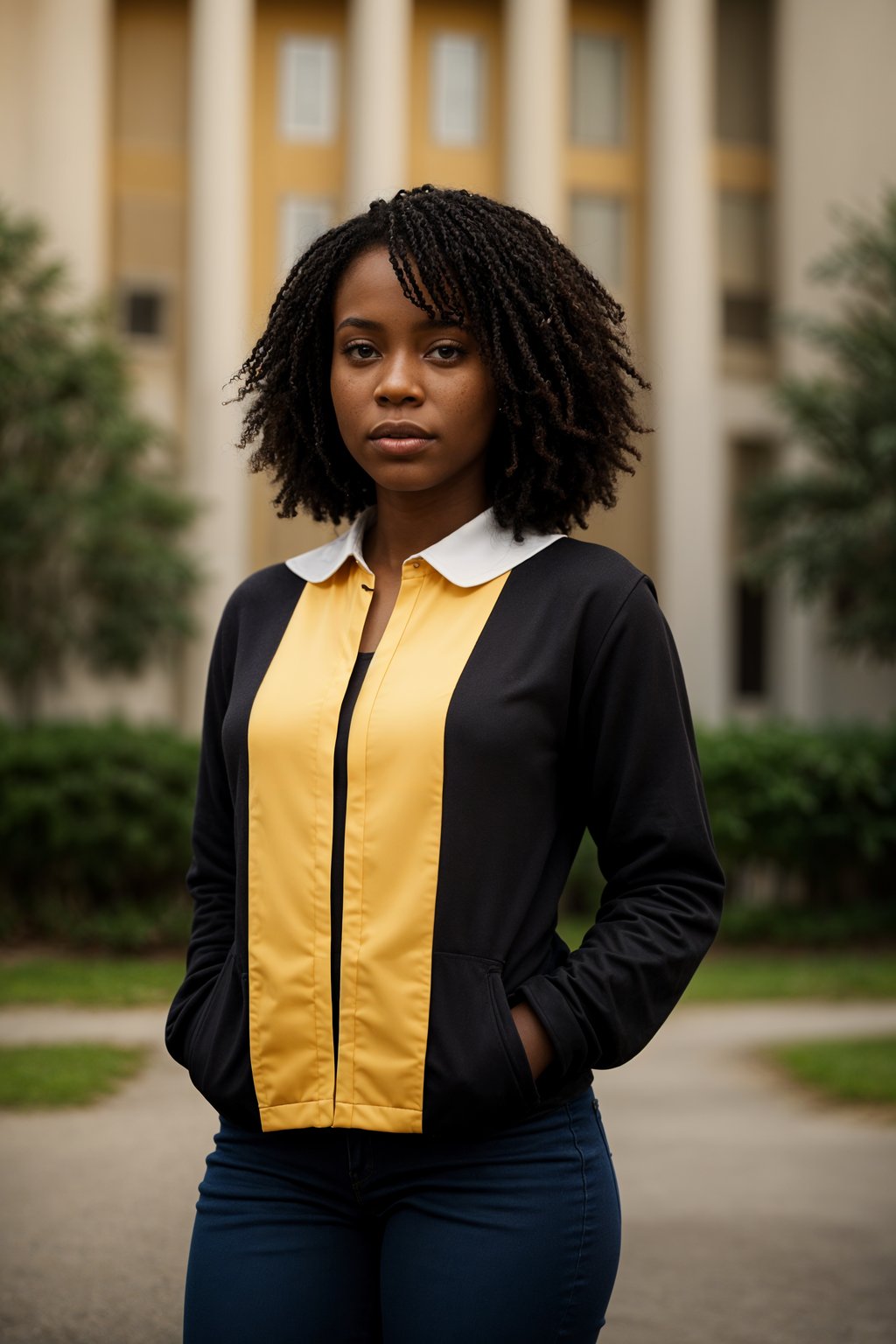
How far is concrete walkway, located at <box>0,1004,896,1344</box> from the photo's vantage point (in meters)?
5.12

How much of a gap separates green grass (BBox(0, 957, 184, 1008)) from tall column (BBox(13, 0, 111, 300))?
10.8 m

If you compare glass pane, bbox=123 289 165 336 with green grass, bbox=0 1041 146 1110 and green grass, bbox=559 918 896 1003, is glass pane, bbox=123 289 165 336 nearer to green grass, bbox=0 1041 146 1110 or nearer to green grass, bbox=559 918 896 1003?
green grass, bbox=559 918 896 1003

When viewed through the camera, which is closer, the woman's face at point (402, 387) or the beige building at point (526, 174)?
the woman's face at point (402, 387)

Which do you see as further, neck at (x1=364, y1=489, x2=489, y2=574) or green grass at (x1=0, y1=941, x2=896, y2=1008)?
green grass at (x1=0, y1=941, x2=896, y2=1008)

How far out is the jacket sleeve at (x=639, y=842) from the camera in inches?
84.5

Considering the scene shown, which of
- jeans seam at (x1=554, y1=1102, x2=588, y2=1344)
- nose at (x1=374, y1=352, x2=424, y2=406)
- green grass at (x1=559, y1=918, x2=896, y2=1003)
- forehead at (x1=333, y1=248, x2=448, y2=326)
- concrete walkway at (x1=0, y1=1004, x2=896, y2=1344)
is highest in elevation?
forehead at (x1=333, y1=248, x2=448, y2=326)

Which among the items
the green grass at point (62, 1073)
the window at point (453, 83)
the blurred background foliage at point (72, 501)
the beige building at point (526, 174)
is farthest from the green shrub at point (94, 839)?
the window at point (453, 83)

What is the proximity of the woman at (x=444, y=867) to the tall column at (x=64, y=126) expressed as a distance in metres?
19.9

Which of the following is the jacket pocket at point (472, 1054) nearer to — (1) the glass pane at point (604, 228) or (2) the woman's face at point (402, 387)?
(2) the woman's face at point (402, 387)

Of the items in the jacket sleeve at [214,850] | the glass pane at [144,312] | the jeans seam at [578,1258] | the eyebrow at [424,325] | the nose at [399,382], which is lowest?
the jeans seam at [578,1258]

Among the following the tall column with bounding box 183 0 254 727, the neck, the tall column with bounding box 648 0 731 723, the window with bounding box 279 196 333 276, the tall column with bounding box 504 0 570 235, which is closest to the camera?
the neck

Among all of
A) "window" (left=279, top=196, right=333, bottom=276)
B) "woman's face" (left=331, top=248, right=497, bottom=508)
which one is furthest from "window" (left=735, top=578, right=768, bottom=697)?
"woman's face" (left=331, top=248, right=497, bottom=508)

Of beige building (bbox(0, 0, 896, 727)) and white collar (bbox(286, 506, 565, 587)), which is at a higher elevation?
beige building (bbox(0, 0, 896, 727))

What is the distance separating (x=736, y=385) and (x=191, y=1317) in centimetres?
2234
